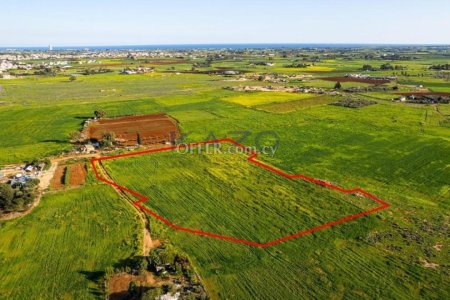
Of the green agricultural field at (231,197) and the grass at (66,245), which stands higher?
the green agricultural field at (231,197)

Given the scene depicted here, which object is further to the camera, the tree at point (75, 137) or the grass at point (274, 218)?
the tree at point (75, 137)

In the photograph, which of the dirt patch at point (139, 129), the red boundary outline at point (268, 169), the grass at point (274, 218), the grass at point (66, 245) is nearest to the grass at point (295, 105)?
the grass at point (274, 218)

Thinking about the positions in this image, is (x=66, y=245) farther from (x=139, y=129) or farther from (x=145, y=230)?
(x=139, y=129)

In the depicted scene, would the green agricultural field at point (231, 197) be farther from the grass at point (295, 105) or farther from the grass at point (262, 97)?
the grass at point (262, 97)

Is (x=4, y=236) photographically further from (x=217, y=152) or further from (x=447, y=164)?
(x=447, y=164)

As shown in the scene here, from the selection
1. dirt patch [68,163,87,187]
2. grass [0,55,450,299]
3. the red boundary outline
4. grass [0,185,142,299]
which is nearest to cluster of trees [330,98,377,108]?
grass [0,55,450,299]

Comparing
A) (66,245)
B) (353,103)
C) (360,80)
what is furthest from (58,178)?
(360,80)

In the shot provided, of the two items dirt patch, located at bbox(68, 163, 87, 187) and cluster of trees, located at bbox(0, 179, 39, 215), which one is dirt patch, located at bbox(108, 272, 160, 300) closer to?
cluster of trees, located at bbox(0, 179, 39, 215)
